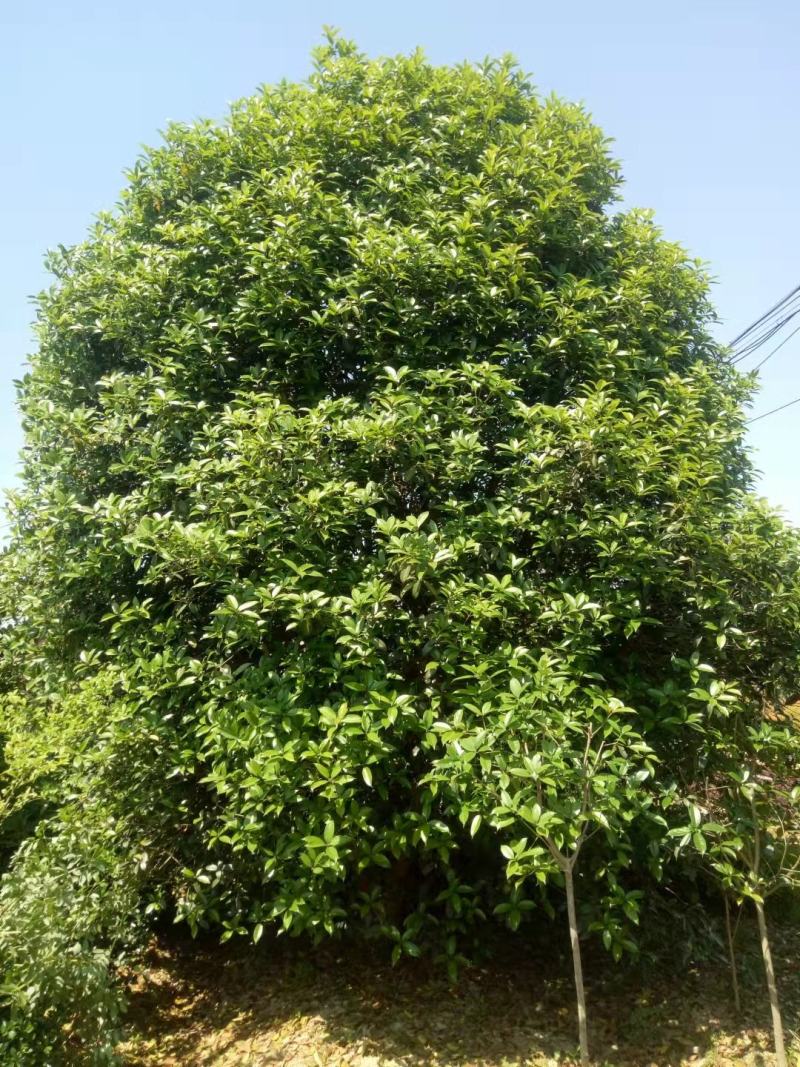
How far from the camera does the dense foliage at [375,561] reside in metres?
4.38

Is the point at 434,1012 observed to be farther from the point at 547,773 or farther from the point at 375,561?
the point at 375,561

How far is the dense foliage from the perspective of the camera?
438 cm

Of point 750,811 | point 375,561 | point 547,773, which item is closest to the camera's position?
point 547,773

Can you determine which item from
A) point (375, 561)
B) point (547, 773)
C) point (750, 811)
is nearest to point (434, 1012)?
point (547, 773)

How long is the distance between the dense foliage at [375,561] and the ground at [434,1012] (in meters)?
0.47

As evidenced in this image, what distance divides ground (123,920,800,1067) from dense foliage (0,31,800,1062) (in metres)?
0.47

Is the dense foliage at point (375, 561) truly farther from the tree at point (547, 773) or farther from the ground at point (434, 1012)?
the ground at point (434, 1012)

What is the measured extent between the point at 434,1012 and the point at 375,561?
3.17 meters

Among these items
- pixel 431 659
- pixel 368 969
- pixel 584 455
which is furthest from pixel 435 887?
pixel 584 455

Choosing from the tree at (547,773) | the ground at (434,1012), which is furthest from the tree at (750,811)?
the tree at (547,773)

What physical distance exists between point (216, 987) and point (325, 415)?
4516 millimetres

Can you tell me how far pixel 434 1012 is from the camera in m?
5.04

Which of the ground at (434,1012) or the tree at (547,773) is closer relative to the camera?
the tree at (547,773)

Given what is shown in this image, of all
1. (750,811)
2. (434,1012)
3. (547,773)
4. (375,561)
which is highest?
(375,561)
